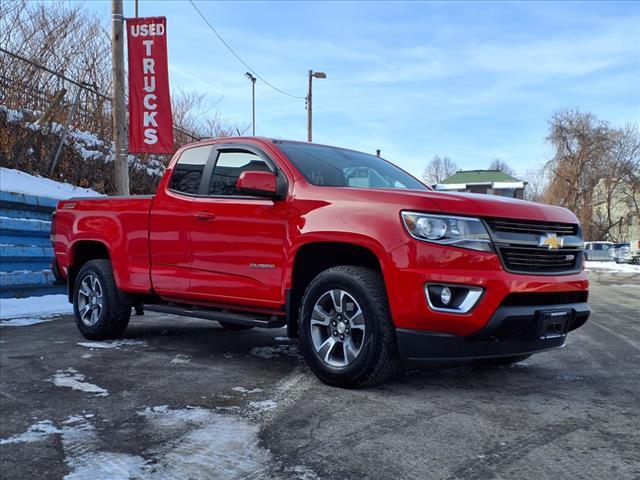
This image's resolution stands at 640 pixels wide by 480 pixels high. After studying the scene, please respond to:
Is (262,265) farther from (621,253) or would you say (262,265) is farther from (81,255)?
(621,253)

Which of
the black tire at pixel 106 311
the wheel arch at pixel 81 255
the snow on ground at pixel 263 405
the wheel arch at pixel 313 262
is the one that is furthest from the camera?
the wheel arch at pixel 81 255

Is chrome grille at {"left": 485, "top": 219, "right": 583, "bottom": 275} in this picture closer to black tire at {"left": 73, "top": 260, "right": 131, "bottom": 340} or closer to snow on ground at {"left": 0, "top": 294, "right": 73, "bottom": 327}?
black tire at {"left": 73, "top": 260, "right": 131, "bottom": 340}

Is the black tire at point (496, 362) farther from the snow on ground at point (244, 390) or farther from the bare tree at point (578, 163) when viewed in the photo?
the bare tree at point (578, 163)

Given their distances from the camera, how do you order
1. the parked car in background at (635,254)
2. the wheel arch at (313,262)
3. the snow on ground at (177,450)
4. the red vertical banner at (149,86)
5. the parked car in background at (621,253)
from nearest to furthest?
the snow on ground at (177,450) < the wheel arch at (313,262) < the red vertical banner at (149,86) < the parked car in background at (635,254) < the parked car in background at (621,253)

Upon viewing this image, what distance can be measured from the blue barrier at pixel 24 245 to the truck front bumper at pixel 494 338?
7114 millimetres

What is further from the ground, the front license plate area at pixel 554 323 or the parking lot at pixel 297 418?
the front license plate area at pixel 554 323

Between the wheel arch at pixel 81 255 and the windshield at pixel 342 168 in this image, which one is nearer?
the windshield at pixel 342 168

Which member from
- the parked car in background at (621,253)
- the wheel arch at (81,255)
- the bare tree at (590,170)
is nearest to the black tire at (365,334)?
the wheel arch at (81,255)

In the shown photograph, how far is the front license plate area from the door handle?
2.70m

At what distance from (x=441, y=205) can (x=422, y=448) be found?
153 centimetres

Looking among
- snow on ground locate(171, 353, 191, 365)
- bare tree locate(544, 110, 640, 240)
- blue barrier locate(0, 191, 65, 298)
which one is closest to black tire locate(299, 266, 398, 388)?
snow on ground locate(171, 353, 191, 365)

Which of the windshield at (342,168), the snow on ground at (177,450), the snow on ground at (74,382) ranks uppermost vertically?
the windshield at (342,168)

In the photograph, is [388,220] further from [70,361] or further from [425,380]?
[70,361]

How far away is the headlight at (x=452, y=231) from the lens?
3639 mm
